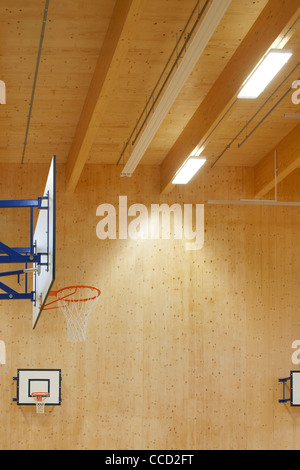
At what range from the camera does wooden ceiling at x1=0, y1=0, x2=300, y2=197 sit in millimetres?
9516

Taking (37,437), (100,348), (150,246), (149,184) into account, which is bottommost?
(37,437)

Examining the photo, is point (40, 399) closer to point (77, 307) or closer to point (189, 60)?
point (77, 307)

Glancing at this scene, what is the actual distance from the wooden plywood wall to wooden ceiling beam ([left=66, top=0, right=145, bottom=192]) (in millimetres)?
1861

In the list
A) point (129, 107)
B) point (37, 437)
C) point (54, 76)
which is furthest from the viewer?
point (37, 437)

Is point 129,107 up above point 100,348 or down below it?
above

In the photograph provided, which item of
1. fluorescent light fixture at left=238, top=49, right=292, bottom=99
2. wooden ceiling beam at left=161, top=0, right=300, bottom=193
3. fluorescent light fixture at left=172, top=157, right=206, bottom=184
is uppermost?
wooden ceiling beam at left=161, top=0, right=300, bottom=193

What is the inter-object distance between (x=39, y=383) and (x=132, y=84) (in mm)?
6649

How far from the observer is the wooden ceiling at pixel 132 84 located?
31.2 feet

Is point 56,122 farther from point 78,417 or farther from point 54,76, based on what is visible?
point 78,417

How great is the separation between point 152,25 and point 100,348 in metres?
7.49

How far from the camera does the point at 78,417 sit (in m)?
14.8

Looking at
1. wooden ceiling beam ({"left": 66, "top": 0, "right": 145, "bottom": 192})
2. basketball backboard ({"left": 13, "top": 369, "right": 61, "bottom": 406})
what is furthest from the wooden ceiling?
basketball backboard ({"left": 13, "top": 369, "right": 61, "bottom": 406})

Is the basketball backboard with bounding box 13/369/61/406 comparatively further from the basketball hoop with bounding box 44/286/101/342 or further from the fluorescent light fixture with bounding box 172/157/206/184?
the fluorescent light fixture with bounding box 172/157/206/184

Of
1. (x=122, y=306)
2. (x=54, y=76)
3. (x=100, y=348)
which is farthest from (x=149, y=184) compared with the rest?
(x=54, y=76)
